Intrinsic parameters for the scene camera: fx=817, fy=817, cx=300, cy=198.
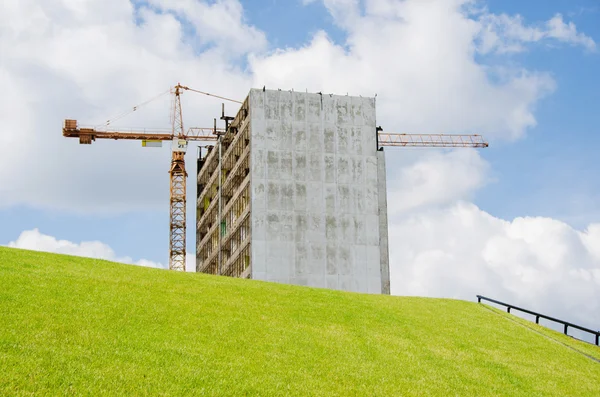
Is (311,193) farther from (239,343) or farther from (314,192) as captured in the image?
(239,343)

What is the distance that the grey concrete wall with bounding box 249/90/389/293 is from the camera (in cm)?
9356

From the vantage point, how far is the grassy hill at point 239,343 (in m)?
20.0

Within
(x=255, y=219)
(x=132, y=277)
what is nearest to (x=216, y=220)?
(x=255, y=219)

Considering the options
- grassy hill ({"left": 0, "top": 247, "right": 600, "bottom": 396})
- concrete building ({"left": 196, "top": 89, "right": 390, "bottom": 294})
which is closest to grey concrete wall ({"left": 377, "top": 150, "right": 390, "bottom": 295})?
concrete building ({"left": 196, "top": 89, "right": 390, "bottom": 294})

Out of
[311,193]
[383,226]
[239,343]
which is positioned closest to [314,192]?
[311,193]

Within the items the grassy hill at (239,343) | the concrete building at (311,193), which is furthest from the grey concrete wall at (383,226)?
the grassy hill at (239,343)

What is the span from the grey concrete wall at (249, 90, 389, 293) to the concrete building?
116 mm

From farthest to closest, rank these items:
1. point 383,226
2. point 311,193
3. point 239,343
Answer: point 383,226
point 311,193
point 239,343

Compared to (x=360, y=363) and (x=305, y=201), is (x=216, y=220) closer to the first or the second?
(x=305, y=201)

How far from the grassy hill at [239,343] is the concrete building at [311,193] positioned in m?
55.6

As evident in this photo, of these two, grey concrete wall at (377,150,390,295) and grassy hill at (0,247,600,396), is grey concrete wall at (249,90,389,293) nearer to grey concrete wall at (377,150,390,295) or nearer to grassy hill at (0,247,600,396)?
grey concrete wall at (377,150,390,295)

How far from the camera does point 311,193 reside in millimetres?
95812

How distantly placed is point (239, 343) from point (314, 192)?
71.5 meters

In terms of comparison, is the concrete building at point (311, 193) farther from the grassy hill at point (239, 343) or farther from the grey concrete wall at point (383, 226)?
the grassy hill at point (239, 343)
